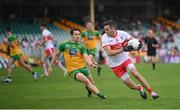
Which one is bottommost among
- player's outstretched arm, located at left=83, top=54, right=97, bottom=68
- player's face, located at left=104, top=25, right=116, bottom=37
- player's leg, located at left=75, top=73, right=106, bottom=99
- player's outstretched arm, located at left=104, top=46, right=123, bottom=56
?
player's leg, located at left=75, top=73, right=106, bottom=99

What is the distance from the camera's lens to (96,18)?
159ft

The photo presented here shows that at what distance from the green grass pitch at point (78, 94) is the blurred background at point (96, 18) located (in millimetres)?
15193

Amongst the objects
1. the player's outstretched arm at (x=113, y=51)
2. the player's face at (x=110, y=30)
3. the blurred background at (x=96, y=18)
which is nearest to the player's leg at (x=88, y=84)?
the player's outstretched arm at (x=113, y=51)

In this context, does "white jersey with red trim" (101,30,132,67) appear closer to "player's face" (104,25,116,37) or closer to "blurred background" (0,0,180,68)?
"player's face" (104,25,116,37)

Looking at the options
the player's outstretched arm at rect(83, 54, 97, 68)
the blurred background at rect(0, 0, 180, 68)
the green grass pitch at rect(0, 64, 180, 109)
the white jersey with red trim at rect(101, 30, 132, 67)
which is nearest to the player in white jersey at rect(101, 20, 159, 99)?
the white jersey with red trim at rect(101, 30, 132, 67)

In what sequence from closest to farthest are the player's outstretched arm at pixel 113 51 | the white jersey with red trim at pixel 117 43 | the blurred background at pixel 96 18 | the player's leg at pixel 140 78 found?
the player's leg at pixel 140 78 → the player's outstretched arm at pixel 113 51 → the white jersey with red trim at pixel 117 43 → the blurred background at pixel 96 18

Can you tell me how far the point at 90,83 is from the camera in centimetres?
1650

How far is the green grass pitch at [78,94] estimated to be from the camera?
50.1 ft

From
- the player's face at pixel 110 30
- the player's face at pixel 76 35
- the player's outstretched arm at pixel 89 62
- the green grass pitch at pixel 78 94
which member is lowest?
the green grass pitch at pixel 78 94

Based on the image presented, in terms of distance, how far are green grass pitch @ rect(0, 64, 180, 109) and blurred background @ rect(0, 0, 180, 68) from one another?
49.8 feet

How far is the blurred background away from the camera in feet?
139

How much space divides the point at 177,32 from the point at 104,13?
6128mm

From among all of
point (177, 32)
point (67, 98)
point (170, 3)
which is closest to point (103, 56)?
point (177, 32)

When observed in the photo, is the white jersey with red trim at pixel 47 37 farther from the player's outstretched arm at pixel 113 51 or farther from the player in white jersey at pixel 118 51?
the player's outstretched arm at pixel 113 51
